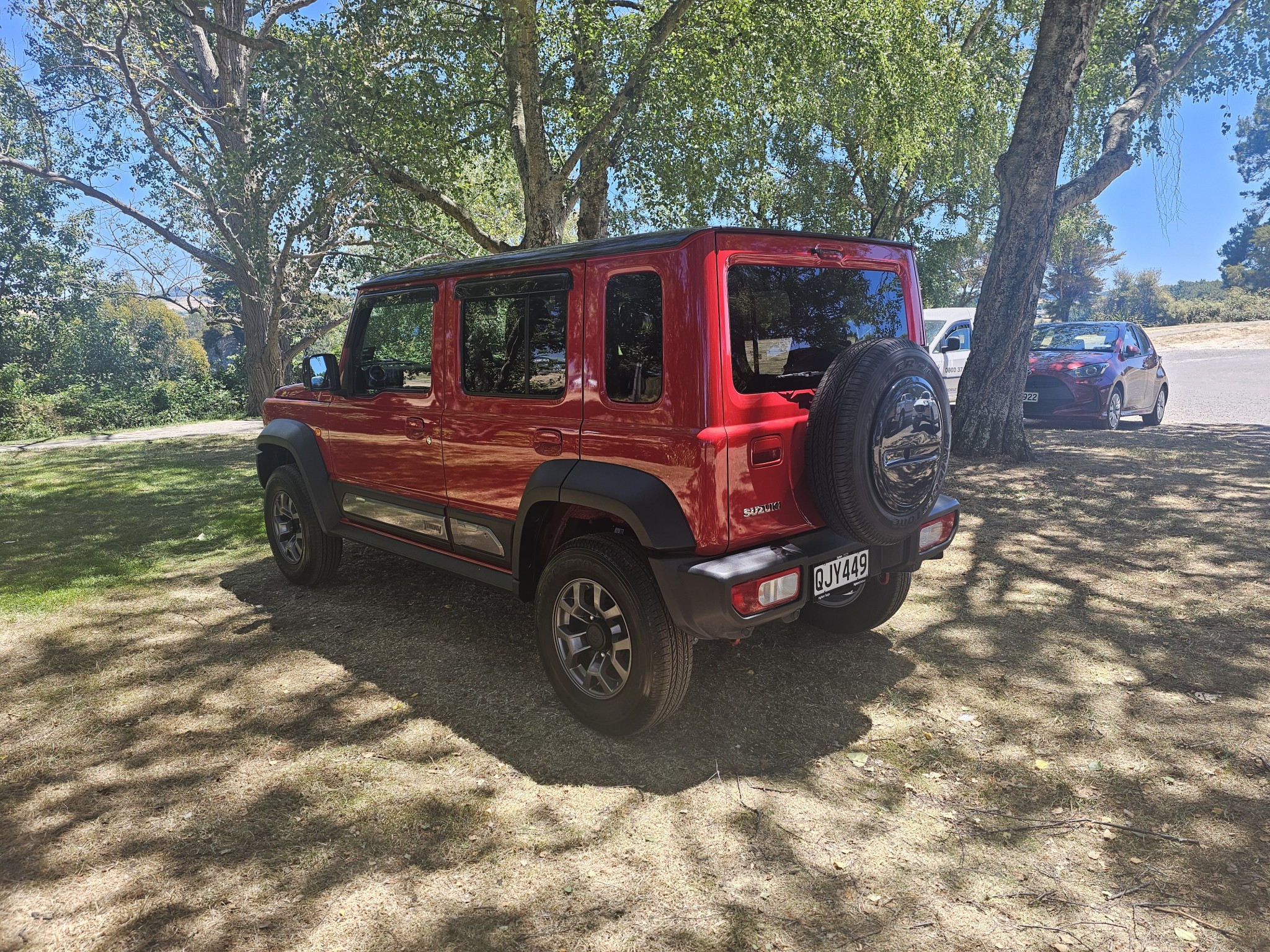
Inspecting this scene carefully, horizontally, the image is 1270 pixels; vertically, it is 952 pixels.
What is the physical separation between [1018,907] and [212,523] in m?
7.78

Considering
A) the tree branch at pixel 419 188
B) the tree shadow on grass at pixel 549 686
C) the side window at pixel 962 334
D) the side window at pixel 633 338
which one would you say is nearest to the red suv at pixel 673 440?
the side window at pixel 633 338

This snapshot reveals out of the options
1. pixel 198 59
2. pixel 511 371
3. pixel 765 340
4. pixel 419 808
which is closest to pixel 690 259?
pixel 765 340

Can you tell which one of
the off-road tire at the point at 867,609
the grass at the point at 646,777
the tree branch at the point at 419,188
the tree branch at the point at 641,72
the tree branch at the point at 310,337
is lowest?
the grass at the point at 646,777

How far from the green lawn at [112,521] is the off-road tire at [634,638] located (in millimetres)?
4346

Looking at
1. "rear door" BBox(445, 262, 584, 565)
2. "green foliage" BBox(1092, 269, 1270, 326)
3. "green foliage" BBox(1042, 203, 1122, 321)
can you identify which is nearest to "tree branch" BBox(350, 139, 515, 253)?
"rear door" BBox(445, 262, 584, 565)

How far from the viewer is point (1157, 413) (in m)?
13.1

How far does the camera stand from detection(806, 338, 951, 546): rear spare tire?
3.15 meters

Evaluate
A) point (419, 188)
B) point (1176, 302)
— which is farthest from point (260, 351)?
point (1176, 302)

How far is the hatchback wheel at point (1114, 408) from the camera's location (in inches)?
477

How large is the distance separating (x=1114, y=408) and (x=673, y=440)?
11673 mm

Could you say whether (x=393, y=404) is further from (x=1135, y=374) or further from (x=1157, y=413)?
(x=1157, y=413)

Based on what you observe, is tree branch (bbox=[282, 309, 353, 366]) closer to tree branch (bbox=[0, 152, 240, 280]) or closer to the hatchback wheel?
tree branch (bbox=[0, 152, 240, 280])

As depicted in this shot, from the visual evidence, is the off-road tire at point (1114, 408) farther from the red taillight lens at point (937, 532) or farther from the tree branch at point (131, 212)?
the tree branch at point (131, 212)

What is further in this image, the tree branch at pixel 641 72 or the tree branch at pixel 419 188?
the tree branch at pixel 419 188
